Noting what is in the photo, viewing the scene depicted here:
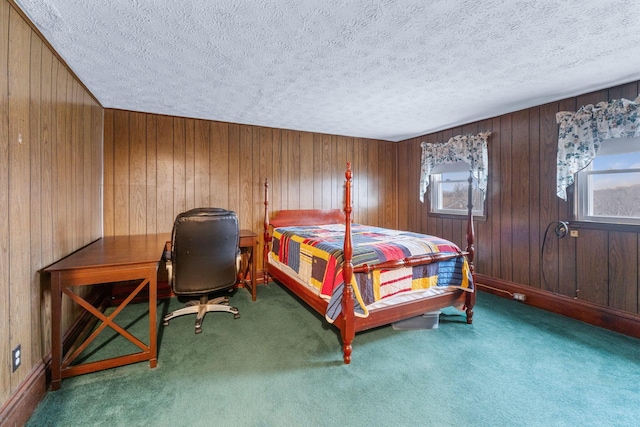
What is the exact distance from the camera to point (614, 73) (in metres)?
2.31

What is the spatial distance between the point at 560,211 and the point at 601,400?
1.92m

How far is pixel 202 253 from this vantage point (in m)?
2.45

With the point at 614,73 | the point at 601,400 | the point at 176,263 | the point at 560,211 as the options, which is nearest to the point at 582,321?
the point at 560,211

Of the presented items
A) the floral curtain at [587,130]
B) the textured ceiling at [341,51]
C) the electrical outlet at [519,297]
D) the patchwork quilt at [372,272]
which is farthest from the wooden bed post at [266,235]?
the floral curtain at [587,130]

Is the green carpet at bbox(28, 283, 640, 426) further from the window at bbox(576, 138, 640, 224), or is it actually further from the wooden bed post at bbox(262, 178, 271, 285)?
the wooden bed post at bbox(262, 178, 271, 285)

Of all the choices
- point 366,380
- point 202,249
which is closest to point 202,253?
point 202,249

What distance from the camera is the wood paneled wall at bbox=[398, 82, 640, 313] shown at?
2588mm

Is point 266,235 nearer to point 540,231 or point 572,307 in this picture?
point 540,231

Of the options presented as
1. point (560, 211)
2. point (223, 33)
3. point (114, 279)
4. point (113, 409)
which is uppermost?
point (223, 33)

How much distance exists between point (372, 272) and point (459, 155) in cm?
260

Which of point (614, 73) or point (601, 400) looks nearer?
point (601, 400)

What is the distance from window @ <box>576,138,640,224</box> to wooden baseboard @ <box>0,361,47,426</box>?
4.54 m

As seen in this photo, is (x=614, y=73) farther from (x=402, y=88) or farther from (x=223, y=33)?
(x=223, y=33)

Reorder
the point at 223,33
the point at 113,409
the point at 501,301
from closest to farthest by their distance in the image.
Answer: the point at 113,409 → the point at 223,33 → the point at 501,301
